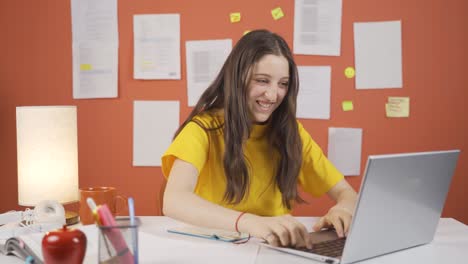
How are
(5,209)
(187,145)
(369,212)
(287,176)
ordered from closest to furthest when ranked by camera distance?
(369,212) → (187,145) → (287,176) → (5,209)

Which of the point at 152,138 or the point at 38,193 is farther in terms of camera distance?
the point at 152,138

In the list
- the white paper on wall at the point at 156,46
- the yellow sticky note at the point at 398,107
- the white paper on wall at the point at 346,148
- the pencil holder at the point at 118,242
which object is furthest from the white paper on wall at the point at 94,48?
the pencil holder at the point at 118,242

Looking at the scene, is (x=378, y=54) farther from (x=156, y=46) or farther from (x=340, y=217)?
(x=340, y=217)

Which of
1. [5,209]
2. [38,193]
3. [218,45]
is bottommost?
[5,209]

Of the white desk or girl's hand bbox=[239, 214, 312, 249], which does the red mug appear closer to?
the white desk

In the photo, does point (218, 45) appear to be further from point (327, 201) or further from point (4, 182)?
point (4, 182)

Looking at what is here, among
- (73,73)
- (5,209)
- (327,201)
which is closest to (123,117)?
(73,73)

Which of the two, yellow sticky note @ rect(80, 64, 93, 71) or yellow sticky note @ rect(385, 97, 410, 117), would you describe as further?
yellow sticky note @ rect(80, 64, 93, 71)

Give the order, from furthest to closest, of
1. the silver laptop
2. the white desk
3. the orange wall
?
the orange wall → the white desk → the silver laptop

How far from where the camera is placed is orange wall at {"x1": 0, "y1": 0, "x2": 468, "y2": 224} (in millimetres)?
2557

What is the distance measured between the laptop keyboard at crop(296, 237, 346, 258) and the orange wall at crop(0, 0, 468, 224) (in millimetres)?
1404

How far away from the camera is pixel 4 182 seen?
2768 mm

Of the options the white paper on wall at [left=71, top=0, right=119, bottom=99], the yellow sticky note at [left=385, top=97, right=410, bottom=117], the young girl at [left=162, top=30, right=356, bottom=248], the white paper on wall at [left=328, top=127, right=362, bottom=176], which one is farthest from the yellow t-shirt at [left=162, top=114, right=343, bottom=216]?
the white paper on wall at [left=71, top=0, right=119, bottom=99]

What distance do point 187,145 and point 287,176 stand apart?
364mm
